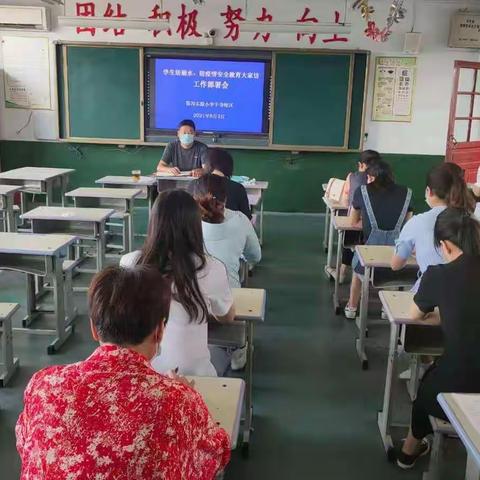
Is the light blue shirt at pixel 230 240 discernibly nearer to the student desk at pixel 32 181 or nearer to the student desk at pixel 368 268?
the student desk at pixel 368 268

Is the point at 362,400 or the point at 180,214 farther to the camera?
the point at 362,400

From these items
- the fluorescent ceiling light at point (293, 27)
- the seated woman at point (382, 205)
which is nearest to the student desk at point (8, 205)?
the fluorescent ceiling light at point (293, 27)

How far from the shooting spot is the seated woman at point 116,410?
0.96 metres

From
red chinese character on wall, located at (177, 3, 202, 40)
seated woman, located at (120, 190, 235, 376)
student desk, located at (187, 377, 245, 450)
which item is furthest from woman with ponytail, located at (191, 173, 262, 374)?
red chinese character on wall, located at (177, 3, 202, 40)

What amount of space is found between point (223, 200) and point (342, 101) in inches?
202

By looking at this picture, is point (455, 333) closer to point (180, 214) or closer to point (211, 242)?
point (180, 214)

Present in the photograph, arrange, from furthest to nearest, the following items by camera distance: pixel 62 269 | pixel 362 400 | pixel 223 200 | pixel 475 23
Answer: pixel 475 23 < pixel 62 269 < pixel 362 400 < pixel 223 200

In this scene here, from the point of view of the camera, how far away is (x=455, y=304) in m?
1.91

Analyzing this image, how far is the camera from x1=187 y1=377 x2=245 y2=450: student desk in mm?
1452

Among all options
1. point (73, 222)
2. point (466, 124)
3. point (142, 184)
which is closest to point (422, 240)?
point (73, 222)

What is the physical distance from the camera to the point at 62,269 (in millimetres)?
3494

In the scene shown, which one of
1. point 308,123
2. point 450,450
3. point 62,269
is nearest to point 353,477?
point 450,450

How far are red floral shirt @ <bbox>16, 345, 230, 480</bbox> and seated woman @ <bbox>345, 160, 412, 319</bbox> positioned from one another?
2.75 meters

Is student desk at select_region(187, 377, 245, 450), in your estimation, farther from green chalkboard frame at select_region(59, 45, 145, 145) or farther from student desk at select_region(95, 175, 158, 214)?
green chalkboard frame at select_region(59, 45, 145, 145)
